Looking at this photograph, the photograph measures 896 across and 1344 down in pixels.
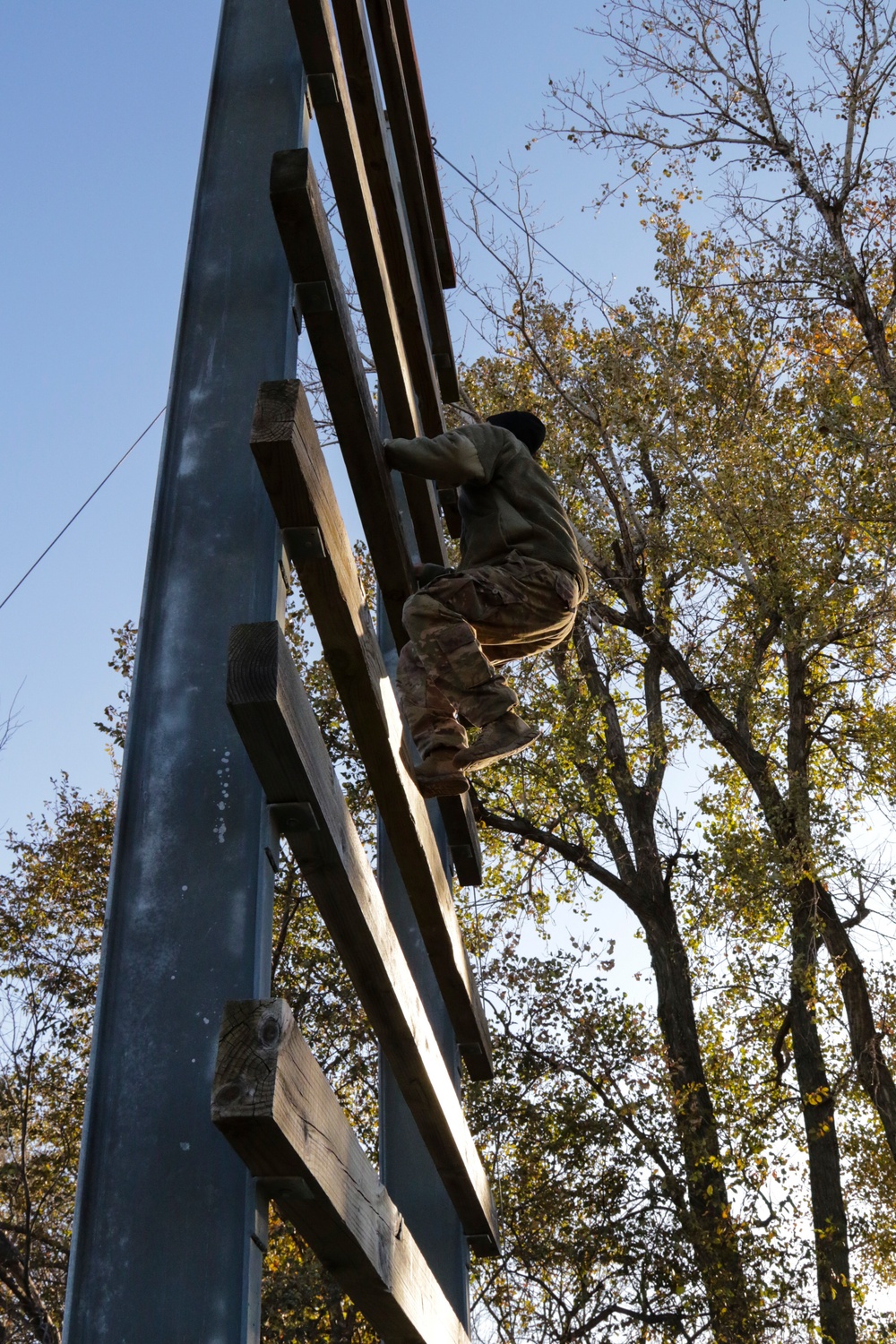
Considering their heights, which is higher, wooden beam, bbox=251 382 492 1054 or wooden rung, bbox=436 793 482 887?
wooden rung, bbox=436 793 482 887

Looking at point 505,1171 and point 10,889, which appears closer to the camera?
point 505,1171

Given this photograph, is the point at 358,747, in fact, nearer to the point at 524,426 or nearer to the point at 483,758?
the point at 483,758

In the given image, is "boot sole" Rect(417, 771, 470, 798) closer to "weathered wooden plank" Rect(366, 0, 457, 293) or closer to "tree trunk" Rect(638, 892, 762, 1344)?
"weathered wooden plank" Rect(366, 0, 457, 293)

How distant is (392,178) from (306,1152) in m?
3.35

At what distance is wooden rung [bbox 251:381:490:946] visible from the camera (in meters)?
2.41

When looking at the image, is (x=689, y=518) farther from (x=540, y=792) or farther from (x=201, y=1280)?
(x=201, y=1280)

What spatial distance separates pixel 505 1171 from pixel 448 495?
9.33 metres

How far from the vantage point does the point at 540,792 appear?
16609 mm

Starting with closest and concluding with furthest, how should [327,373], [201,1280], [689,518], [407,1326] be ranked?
[201,1280] < [407,1326] < [327,373] < [689,518]

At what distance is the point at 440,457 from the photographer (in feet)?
12.3

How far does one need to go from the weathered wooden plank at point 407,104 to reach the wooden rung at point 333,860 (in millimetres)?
3402

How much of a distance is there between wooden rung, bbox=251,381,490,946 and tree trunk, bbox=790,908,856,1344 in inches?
408

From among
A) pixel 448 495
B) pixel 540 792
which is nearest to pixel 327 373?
pixel 448 495

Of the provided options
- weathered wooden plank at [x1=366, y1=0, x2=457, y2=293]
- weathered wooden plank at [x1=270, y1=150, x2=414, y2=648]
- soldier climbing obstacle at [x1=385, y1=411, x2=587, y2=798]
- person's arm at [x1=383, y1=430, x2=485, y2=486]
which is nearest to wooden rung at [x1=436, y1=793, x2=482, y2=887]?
soldier climbing obstacle at [x1=385, y1=411, x2=587, y2=798]
